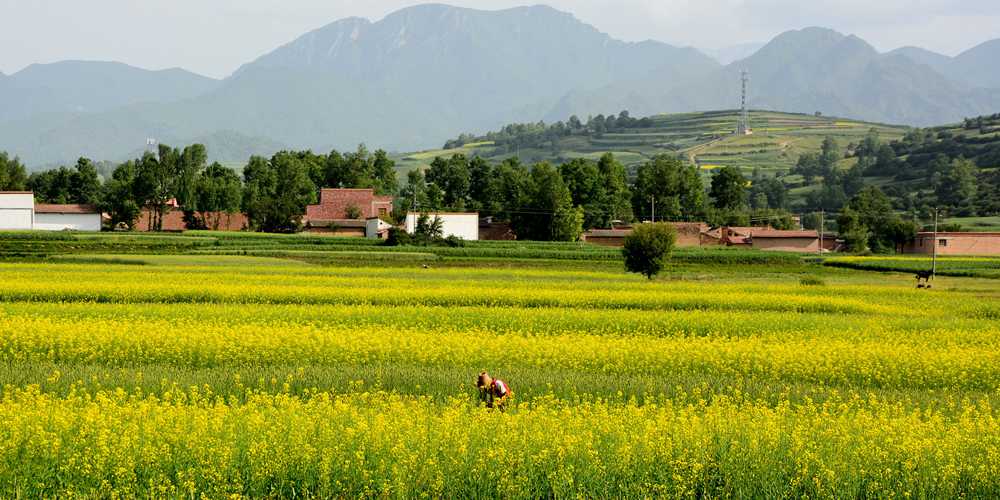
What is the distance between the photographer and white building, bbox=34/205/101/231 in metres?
121

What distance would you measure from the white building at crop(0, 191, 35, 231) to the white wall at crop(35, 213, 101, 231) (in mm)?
3141

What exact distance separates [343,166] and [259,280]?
395 feet

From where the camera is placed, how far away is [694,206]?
16812cm

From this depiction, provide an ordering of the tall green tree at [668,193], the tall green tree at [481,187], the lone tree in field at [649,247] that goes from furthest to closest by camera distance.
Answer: the tall green tree at [668,193], the tall green tree at [481,187], the lone tree in field at [649,247]

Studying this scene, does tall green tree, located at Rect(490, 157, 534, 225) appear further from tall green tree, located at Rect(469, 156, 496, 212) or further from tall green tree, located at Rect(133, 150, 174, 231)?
tall green tree, located at Rect(133, 150, 174, 231)

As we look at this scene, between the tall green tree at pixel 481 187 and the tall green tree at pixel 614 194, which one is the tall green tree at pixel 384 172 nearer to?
the tall green tree at pixel 481 187

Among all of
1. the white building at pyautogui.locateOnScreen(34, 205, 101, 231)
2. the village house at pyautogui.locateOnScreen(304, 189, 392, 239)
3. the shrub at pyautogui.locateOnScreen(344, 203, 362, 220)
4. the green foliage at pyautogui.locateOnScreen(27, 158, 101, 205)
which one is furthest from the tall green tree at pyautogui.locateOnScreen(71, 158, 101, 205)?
the shrub at pyautogui.locateOnScreen(344, 203, 362, 220)

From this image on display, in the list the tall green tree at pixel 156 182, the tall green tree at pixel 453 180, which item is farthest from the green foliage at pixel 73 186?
the tall green tree at pixel 453 180

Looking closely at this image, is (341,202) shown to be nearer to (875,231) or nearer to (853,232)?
(853,232)

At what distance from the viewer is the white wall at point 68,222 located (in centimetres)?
12088

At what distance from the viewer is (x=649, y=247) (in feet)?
227

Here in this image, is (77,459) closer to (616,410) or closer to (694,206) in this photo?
(616,410)

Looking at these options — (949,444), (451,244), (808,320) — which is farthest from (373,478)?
(451,244)

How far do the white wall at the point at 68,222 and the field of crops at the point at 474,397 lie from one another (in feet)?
274
